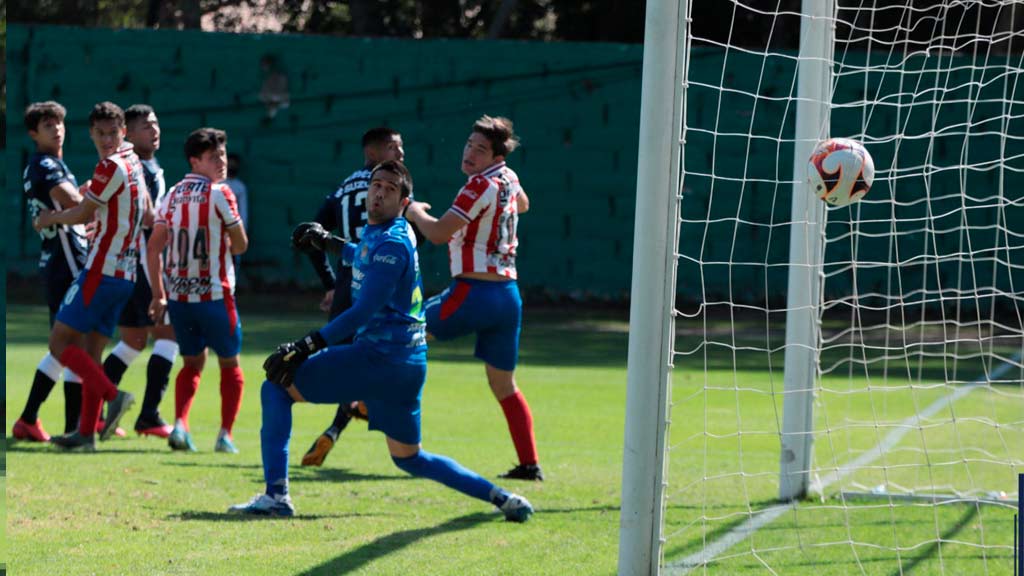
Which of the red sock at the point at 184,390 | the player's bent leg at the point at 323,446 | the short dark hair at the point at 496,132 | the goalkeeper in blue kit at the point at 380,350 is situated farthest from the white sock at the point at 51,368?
the short dark hair at the point at 496,132

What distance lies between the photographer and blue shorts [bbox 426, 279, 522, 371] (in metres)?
7.54

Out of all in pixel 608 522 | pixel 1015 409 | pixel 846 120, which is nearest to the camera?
pixel 608 522

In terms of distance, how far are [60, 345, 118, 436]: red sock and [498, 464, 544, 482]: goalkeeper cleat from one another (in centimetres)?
263

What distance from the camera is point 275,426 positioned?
625 cm

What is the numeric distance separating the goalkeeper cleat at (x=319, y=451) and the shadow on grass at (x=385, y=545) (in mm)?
1578

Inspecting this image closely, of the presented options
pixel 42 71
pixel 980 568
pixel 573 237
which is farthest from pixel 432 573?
pixel 42 71

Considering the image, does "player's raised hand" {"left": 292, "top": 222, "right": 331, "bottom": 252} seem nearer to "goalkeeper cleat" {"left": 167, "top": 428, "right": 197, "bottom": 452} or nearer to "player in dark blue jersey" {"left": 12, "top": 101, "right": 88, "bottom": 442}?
"goalkeeper cleat" {"left": 167, "top": 428, "right": 197, "bottom": 452}

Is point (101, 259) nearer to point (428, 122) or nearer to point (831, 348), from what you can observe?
point (831, 348)

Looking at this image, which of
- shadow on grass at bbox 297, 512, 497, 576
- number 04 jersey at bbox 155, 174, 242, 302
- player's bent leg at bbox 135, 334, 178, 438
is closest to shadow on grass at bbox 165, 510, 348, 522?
shadow on grass at bbox 297, 512, 497, 576

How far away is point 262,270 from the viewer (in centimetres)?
2072

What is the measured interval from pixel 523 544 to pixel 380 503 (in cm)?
118

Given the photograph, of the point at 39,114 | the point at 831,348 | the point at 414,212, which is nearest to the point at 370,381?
the point at 414,212

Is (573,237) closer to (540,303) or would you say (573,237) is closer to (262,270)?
(540,303)

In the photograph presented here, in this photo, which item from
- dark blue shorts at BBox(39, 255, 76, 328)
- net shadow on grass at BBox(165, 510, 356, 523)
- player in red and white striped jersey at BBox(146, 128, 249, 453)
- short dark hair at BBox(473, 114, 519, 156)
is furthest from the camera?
dark blue shorts at BBox(39, 255, 76, 328)
